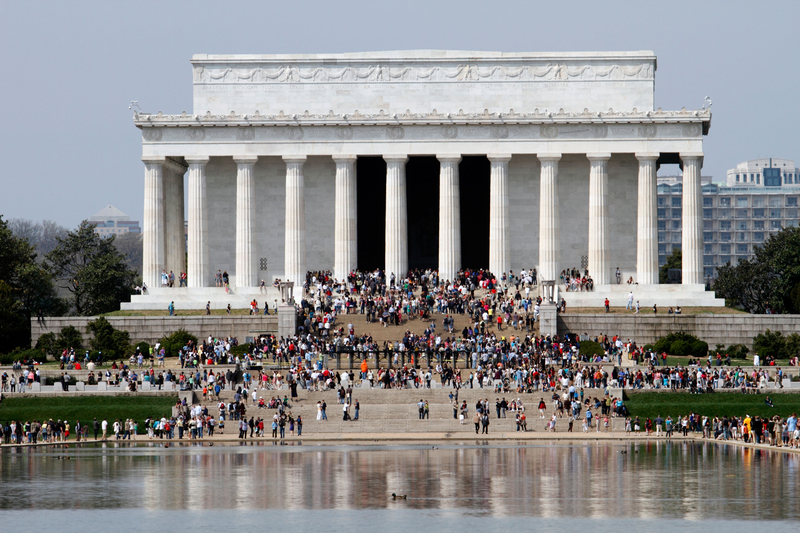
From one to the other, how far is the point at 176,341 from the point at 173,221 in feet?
68.9

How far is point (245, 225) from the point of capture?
96.6 m

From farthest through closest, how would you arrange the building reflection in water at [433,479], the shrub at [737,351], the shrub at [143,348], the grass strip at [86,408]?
the shrub at [143,348]
the shrub at [737,351]
the grass strip at [86,408]
the building reflection in water at [433,479]

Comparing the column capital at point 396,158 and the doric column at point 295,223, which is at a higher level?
the column capital at point 396,158

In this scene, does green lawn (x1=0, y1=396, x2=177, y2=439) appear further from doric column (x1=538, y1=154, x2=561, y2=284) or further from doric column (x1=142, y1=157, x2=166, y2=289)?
doric column (x1=538, y1=154, x2=561, y2=284)

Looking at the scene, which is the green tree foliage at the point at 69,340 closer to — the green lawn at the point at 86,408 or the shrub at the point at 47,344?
the shrub at the point at 47,344

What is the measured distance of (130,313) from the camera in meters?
89.8

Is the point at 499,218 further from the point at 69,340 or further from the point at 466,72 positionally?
the point at 69,340

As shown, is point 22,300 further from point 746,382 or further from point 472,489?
point 472,489

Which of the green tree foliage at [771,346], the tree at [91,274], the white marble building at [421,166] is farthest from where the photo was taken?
the tree at [91,274]

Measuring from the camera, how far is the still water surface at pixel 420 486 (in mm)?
34812

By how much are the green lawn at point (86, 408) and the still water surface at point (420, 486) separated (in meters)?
9.79

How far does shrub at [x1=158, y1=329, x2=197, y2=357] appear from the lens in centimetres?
8038

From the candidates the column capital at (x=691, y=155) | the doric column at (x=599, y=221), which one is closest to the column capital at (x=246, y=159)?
the doric column at (x=599, y=221)

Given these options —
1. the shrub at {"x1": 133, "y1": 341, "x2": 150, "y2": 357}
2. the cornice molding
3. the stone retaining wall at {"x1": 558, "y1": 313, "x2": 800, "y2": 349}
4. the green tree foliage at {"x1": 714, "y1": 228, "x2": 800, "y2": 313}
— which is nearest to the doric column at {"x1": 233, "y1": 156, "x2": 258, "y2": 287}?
the cornice molding
